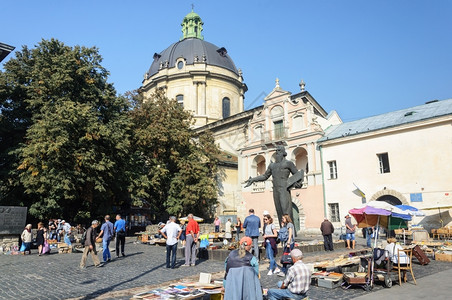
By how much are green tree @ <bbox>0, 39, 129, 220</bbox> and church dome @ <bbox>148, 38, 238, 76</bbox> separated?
25801 millimetres

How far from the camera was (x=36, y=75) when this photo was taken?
77.0 ft

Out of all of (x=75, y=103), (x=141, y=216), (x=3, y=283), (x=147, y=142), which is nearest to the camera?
(x=3, y=283)

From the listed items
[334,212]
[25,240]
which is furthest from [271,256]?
[334,212]

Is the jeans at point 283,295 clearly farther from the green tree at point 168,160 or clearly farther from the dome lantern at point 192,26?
the dome lantern at point 192,26

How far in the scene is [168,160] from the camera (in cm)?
3172

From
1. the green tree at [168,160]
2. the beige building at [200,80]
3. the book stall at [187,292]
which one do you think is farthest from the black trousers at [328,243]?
the beige building at [200,80]

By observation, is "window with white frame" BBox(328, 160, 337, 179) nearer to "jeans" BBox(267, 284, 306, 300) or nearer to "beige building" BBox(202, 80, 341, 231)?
"beige building" BBox(202, 80, 341, 231)

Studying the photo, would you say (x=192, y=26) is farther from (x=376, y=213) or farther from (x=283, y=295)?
(x=283, y=295)

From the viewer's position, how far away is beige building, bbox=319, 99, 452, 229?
2234cm

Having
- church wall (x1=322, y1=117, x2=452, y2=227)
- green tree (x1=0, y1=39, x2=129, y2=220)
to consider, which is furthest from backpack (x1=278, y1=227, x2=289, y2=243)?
church wall (x1=322, y1=117, x2=452, y2=227)

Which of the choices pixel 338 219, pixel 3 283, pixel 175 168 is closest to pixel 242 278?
pixel 3 283

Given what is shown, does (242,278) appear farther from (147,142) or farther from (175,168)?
(175,168)

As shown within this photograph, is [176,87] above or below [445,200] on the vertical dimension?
above

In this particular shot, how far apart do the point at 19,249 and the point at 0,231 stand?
1369mm
